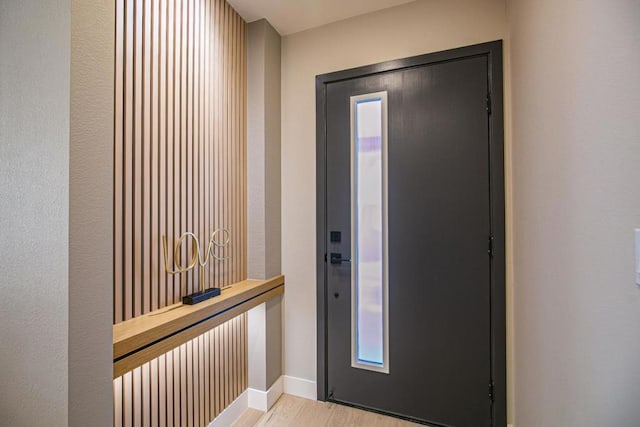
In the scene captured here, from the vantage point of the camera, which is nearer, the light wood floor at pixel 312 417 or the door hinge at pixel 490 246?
the door hinge at pixel 490 246

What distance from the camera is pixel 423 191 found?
188 cm

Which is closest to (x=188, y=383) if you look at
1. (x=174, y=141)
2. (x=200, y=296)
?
(x=200, y=296)

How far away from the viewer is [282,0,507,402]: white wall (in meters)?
1.99

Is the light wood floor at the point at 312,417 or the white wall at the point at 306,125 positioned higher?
the white wall at the point at 306,125

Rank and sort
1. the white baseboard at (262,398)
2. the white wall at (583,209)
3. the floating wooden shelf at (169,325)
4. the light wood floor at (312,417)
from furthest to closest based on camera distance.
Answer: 1. the white baseboard at (262,398)
2. the light wood floor at (312,417)
3. the floating wooden shelf at (169,325)
4. the white wall at (583,209)

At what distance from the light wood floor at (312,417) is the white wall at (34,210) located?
4.18 ft

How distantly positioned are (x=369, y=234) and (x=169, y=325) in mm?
1291

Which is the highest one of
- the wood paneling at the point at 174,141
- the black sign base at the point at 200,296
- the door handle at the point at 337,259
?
the wood paneling at the point at 174,141

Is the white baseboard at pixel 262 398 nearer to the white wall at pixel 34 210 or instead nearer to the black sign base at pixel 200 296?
the black sign base at pixel 200 296

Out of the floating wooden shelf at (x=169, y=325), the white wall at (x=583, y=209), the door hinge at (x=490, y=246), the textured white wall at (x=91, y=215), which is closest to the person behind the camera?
the white wall at (x=583, y=209)

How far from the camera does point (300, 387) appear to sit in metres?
2.18

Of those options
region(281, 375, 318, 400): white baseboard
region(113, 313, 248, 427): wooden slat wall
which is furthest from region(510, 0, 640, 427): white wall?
region(113, 313, 248, 427): wooden slat wall

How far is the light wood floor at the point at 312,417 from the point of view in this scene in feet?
6.19

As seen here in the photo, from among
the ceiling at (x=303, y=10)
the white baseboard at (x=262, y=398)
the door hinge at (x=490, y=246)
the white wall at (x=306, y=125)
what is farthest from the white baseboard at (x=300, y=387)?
the ceiling at (x=303, y=10)
